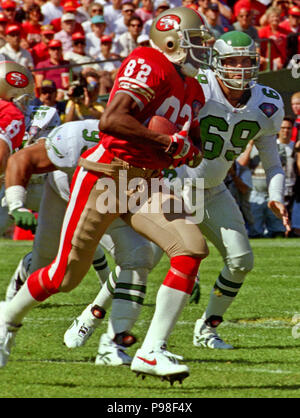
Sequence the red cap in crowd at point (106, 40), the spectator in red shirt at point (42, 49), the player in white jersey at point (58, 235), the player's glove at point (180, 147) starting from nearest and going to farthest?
the player's glove at point (180, 147), the player in white jersey at point (58, 235), the red cap in crowd at point (106, 40), the spectator in red shirt at point (42, 49)

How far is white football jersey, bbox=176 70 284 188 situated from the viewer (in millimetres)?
5492

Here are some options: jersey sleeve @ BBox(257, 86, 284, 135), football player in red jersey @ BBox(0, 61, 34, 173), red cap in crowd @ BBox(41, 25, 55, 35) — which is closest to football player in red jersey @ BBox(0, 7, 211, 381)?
jersey sleeve @ BBox(257, 86, 284, 135)

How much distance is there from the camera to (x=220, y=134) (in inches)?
217

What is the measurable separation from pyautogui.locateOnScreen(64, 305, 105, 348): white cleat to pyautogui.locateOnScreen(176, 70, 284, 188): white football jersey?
41.4 inches

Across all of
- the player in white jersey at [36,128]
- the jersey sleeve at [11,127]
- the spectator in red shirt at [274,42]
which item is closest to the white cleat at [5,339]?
the jersey sleeve at [11,127]

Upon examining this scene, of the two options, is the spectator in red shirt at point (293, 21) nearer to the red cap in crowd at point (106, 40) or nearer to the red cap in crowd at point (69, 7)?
the red cap in crowd at point (106, 40)

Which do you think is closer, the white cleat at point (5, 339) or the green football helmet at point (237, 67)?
the white cleat at point (5, 339)

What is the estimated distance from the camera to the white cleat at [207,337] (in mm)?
5434

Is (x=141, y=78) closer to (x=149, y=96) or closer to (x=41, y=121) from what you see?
(x=149, y=96)

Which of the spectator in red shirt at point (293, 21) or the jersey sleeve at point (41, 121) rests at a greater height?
the spectator in red shirt at point (293, 21)

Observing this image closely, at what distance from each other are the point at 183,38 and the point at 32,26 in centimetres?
883

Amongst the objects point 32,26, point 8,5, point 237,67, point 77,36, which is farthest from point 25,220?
point 32,26

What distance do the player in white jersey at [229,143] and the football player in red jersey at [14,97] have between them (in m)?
1.09

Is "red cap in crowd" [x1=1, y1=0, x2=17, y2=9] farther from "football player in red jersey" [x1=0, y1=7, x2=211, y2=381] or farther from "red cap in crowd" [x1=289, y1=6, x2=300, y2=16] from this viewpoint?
"football player in red jersey" [x1=0, y1=7, x2=211, y2=381]
